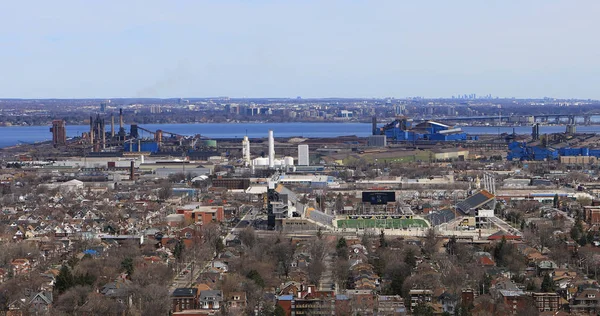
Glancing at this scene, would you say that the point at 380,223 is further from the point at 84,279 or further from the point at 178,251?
the point at 84,279

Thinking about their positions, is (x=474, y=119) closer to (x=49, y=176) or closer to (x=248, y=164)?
(x=248, y=164)

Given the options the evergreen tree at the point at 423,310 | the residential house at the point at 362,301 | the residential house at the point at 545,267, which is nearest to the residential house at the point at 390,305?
the residential house at the point at 362,301

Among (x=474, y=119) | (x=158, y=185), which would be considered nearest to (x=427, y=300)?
(x=158, y=185)

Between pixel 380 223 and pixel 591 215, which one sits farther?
pixel 591 215

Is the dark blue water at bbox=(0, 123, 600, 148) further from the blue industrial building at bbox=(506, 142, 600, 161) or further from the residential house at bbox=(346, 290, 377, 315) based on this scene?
the residential house at bbox=(346, 290, 377, 315)

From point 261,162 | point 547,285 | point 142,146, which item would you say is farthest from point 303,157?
point 547,285
